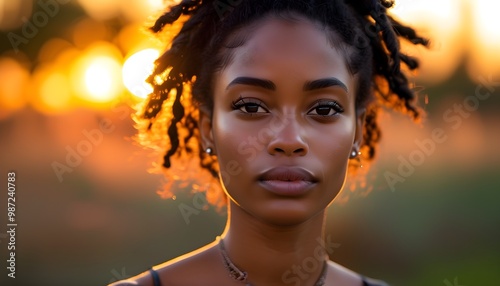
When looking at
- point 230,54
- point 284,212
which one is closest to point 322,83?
point 230,54

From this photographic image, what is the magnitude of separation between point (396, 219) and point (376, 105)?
7.89m

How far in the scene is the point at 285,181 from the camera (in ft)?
10.8

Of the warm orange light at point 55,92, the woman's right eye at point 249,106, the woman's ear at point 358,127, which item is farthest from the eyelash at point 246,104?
the warm orange light at point 55,92

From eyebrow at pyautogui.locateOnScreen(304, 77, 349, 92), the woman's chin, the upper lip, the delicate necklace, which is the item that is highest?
eyebrow at pyautogui.locateOnScreen(304, 77, 349, 92)

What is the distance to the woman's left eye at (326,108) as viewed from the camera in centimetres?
338

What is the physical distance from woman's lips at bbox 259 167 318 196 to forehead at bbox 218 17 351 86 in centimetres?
39

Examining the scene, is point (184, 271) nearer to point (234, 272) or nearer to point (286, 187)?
point (234, 272)

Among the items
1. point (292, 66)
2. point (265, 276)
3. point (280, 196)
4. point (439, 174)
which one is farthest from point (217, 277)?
point (439, 174)

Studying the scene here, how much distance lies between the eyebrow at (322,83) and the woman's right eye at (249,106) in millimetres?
201

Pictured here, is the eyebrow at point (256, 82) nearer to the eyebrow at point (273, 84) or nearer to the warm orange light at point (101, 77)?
the eyebrow at point (273, 84)

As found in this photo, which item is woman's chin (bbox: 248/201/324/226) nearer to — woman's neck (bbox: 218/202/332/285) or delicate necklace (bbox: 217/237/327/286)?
woman's neck (bbox: 218/202/332/285)

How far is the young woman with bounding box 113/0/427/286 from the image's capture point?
131 inches

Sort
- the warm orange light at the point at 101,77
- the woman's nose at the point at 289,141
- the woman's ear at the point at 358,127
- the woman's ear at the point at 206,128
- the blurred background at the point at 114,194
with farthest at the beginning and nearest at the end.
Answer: the blurred background at the point at 114,194, the warm orange light at the point at 101,77, the woman's ear at the point at 358,127, the woman's ear at the point at 206,128, the woman's nose at the point at 289,141

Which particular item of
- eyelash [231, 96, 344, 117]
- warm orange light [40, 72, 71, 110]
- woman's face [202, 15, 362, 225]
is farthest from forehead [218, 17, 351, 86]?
warm orange light [40, 72, 71, 110]
